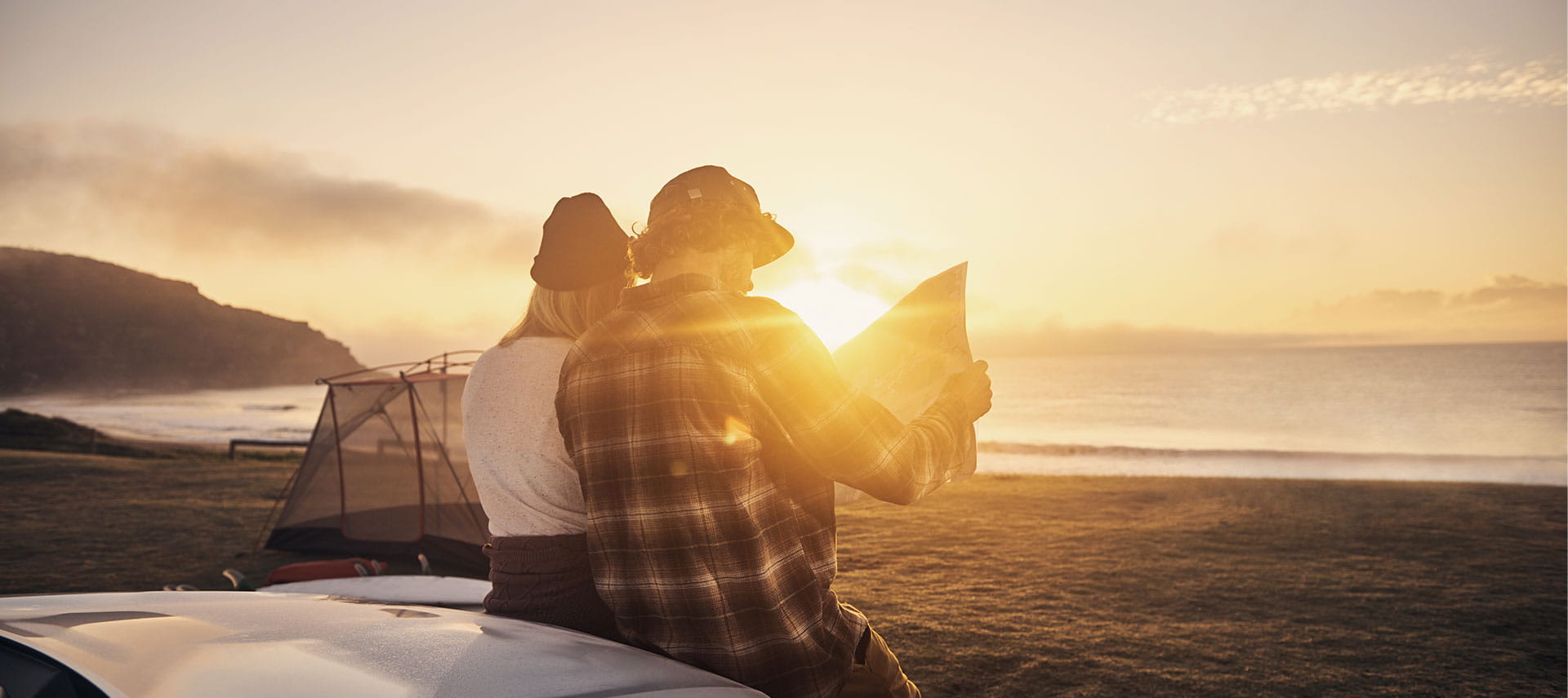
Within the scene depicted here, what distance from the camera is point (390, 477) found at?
8.31 m

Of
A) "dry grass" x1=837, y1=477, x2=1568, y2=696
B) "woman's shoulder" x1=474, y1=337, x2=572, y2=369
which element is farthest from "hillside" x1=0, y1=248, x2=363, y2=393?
"woman's shoulder" x1=474, y1=337, x2=572, y2=369

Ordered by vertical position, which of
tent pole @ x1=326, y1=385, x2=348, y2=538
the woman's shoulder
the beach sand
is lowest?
the beach sand

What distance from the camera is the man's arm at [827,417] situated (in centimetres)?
158

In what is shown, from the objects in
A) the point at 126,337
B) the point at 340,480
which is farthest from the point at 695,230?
the point at 126,337

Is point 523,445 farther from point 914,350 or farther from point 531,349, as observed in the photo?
point 914,350

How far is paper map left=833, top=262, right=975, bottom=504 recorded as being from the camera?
6.77 feet

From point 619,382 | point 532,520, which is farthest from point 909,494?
point 532,520

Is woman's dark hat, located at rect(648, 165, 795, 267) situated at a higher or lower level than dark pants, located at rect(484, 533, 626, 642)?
higher

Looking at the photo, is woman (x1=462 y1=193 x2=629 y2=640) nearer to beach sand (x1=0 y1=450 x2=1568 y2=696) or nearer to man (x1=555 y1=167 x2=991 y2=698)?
man (x1=555 y1=167 x2=991 y2=698)

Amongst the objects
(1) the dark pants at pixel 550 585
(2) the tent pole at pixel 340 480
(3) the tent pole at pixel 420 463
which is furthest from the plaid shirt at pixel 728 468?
(2) the tent pole at pixel 340 480

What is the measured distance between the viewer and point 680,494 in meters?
1.58

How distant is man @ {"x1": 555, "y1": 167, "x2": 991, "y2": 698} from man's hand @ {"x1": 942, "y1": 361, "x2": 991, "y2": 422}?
0.17 m

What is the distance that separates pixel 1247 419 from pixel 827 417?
44578 millimetres

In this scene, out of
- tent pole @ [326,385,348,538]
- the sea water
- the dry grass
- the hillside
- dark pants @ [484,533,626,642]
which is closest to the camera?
dark pants @ [484,533,626,642]
